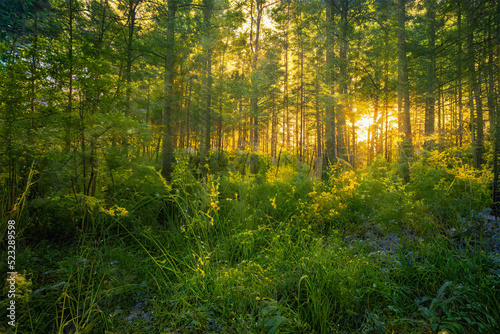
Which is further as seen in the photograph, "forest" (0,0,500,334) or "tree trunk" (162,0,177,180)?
"tree trunk" (162,0,177,180)

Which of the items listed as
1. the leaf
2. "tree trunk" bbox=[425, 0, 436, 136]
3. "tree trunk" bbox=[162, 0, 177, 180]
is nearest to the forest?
the leaf

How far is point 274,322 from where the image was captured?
175 cm

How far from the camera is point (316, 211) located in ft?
13.2

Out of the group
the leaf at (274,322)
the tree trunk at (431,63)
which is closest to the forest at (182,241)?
the leaf at (274,322)

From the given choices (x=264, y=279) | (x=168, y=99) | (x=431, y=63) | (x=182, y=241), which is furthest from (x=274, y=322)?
(x=431, y=63)

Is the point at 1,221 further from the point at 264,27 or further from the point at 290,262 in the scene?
the point at 264,27

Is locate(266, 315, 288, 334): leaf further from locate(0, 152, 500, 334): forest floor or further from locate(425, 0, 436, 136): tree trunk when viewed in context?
locate(425, 0, 436, 136): tree trunk

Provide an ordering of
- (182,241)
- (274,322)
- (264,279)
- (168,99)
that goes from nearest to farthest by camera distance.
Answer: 1. (274,322)
2. (264,279)
3. (182,241)
4. (168,99)

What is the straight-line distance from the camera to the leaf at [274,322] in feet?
5.56

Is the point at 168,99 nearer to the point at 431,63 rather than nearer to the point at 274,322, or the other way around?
the point at 274,322

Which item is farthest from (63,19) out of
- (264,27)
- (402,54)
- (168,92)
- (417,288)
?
(264,27)

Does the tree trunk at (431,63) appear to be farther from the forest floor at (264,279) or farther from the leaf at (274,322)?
the leaf at (274,322)

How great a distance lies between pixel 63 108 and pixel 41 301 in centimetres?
263

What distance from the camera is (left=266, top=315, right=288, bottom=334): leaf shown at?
1.69 meters
